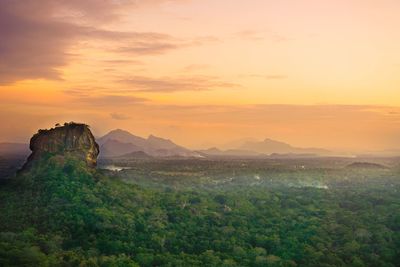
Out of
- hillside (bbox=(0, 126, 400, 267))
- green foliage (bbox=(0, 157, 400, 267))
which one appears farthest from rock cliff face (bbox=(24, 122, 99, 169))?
green foliage (bbox=(0, 157, 400, 267))

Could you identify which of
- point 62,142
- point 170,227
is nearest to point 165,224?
point 170,227

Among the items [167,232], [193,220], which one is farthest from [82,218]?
[193,220]

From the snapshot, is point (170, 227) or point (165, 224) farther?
point (165, 224)

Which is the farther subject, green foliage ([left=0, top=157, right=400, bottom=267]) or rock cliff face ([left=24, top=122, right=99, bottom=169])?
rock cliff face ([left=24, top=122, right=99, bottom=169])

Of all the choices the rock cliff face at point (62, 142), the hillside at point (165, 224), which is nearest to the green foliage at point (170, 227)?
the hillside at point (165, 224)

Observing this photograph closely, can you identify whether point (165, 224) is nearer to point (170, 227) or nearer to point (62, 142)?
point (170, 227)

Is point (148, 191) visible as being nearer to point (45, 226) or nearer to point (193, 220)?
point (193, 220)

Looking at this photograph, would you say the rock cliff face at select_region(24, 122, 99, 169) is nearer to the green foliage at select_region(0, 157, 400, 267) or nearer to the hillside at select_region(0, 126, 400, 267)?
the hillside at select_region(0, 126, 400, 267)
